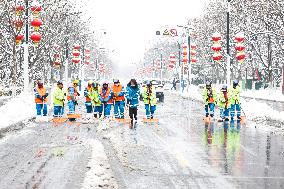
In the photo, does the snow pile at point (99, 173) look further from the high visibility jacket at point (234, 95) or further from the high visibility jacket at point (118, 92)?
the high visibility jacket at point (234, 95)

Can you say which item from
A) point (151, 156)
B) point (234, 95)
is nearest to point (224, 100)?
point (234, 95)

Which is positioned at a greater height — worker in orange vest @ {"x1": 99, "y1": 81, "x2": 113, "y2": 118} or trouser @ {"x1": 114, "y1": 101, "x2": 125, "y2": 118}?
worker in orange vest @ {"x1": 99, "y1": 81, "x2": 113, "y2": 118}

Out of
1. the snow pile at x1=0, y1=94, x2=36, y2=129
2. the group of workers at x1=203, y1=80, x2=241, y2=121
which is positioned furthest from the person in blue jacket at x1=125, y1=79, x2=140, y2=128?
the snow pile at x1=0, y1=94, x2=36, y2=129

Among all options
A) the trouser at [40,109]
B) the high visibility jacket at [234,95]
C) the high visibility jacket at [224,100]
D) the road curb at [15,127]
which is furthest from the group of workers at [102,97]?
the high visibility jacket at [234,95]

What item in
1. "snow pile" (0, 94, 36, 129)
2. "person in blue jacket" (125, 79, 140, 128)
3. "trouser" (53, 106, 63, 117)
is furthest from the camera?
"trouser" (53, 106, 63, 117)

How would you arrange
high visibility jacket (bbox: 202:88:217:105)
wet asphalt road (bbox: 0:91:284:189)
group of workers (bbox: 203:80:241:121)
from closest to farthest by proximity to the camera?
wet asphalt road (bbox: 0:91:284:189), group of workers (bbox: 203:80:241:121), high visibility jacket (bbox: 202:88:217:105)

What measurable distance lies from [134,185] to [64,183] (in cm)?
115

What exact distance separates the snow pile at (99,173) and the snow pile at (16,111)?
7689mm

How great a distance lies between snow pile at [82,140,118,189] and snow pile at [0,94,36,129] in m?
7.69

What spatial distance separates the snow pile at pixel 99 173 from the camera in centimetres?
852

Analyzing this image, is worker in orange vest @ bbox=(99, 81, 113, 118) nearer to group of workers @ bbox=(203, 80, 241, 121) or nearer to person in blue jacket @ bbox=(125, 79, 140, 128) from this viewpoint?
person in blue jacket @ bbox=(125, 79, 140, 128)

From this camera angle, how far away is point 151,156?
12070 millimetres

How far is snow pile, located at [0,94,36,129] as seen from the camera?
67.7 feet

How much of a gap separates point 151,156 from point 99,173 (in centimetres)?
272
